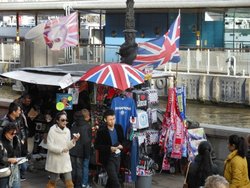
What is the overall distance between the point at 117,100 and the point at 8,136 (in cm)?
238

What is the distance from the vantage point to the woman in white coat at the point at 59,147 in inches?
342

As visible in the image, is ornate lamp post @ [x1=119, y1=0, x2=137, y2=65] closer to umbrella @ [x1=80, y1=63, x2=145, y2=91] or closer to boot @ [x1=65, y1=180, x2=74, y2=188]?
umbrella @ [x1=80, y1=63, x2=145, y2=91]

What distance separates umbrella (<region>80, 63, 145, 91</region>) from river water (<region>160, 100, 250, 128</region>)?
13498mm

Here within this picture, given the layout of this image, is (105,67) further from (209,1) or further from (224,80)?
(209,1)

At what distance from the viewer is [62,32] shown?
15172 mm

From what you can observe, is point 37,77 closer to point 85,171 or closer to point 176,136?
point 85,171

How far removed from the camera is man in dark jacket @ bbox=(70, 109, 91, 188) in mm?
9391

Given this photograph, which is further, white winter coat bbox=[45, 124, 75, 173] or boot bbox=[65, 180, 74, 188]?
boot bbox=[65, 180, 74, 188]

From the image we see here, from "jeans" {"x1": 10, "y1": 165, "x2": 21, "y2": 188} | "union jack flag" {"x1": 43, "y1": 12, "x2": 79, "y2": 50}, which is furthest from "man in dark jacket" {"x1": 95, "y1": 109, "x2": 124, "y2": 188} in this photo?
"union jack flag" {"x1": 43, "y1": 12, "x2": 79, "y2": 50}

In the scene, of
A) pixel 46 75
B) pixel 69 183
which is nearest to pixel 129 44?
pixel 46 75

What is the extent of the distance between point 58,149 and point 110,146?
0.81m

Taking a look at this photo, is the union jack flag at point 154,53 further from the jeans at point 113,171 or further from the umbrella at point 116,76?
the jeans at point 113,171

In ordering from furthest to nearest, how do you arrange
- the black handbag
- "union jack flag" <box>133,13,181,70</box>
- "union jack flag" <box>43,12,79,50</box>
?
"union jack flag" <box>43,12,79,50</box>, "union jack flag" <box>133,13,181,70</box>, the black handbag

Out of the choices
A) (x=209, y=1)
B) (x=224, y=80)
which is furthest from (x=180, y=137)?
(x=209, y=1)
